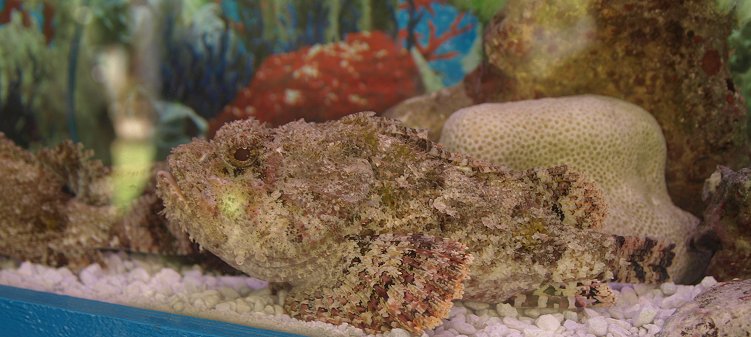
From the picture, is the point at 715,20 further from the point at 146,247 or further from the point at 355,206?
the point at 146,247

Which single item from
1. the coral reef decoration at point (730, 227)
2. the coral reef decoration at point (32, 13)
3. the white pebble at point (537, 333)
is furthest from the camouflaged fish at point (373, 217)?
the coral reef decoration at point (32, 13)

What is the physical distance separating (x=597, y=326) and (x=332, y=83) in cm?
171

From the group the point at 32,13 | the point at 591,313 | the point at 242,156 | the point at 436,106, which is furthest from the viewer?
the point at 32,13

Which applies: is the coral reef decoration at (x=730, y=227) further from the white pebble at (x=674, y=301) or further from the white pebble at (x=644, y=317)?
the white pebble at (x=644, y=317)

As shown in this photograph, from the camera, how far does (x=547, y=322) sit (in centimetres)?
258

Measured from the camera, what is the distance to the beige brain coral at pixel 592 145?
2977 millimetres

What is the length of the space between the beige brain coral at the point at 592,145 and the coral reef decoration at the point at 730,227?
0.11m

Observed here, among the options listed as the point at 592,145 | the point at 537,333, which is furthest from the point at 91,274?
the point at 592,145

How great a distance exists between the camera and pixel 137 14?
153 inches

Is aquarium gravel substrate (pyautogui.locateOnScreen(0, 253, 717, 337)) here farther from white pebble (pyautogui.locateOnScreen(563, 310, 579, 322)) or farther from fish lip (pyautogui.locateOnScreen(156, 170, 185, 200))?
fish lip (pyautogui.locateOnScreen(156, 170, 185, 200))

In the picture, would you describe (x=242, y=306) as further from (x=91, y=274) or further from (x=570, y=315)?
(x=570, y=315)

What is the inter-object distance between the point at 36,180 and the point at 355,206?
245 cm

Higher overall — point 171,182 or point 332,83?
point 332,83

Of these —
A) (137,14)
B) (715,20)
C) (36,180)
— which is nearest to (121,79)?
(137,14)
